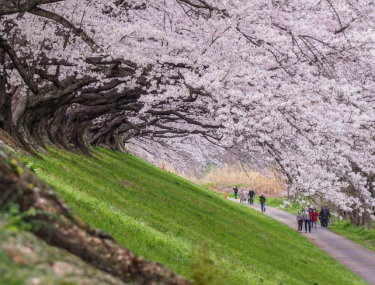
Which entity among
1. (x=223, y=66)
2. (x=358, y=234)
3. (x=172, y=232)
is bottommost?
(x=172, y=232)

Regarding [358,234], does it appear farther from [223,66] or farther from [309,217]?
[223,66]

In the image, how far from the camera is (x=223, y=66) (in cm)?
1534

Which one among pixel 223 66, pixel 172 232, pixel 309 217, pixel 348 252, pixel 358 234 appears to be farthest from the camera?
pixel 358 234

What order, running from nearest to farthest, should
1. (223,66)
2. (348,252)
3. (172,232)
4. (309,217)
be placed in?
1. (172,232)
2. (223,66)
3. (348,252)
4. (309,217)

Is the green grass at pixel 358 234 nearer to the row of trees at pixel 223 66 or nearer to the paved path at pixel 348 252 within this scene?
the paved path at pixel 348 252

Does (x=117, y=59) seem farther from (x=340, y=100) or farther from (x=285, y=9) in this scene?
(x=340, y=100)

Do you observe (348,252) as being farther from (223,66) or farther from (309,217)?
(223,66)

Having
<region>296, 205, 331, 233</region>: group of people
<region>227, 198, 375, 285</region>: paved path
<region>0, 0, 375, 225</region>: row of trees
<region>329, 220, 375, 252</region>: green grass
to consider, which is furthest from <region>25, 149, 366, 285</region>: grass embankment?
<region>296, 205, 331, 233</region>: group of people

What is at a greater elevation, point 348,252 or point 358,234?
point 358,234

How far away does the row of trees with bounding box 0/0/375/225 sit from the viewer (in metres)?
14.2

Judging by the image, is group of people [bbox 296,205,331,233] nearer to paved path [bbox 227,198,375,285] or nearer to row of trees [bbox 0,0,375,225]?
paved path [bbox 227,198,375,285]

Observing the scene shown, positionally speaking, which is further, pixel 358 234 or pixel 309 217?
pixel 358 234

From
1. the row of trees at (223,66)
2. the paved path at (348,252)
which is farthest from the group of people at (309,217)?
the row of trees at (223,66)

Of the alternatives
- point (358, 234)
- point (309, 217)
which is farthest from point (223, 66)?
point (358, 234)
